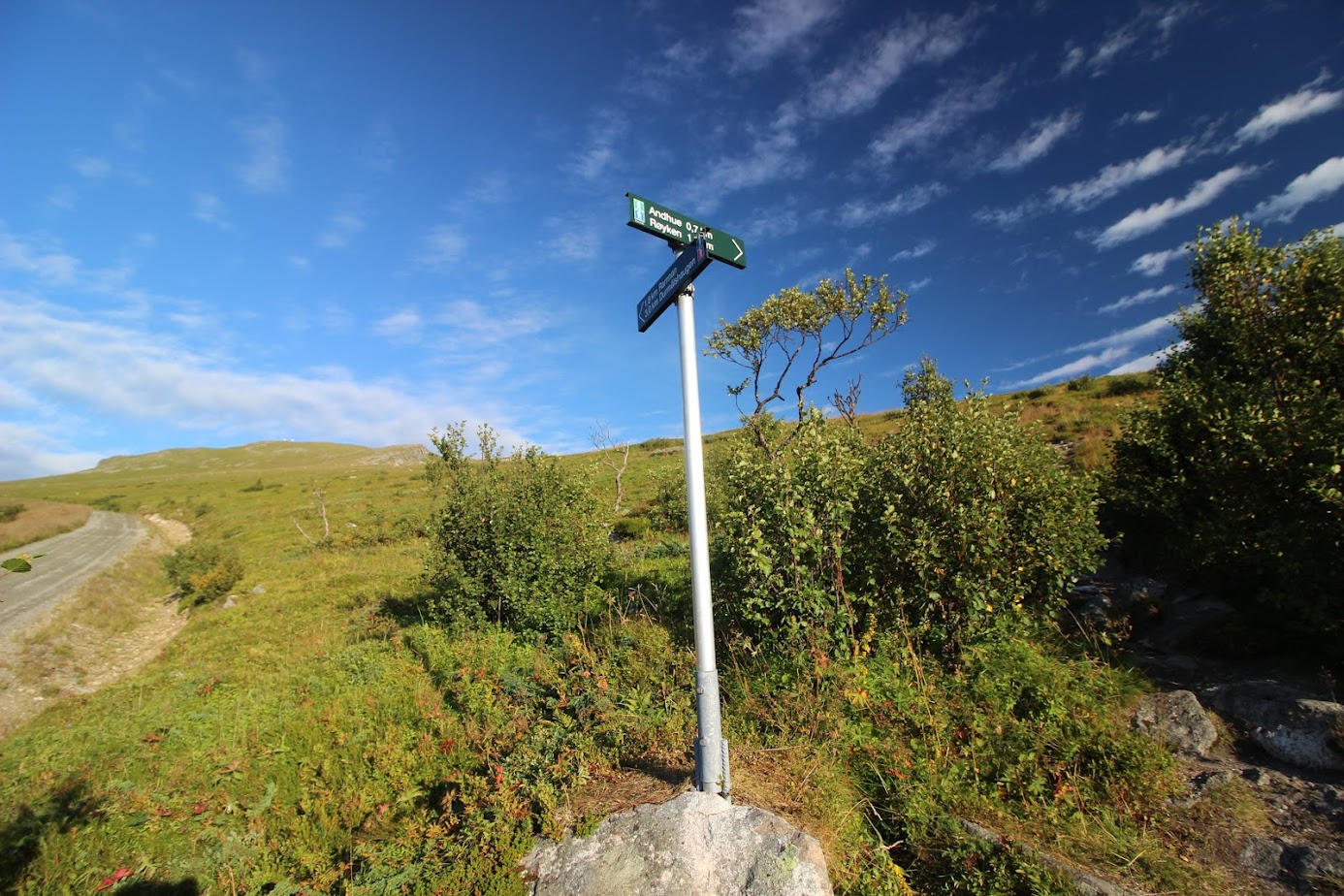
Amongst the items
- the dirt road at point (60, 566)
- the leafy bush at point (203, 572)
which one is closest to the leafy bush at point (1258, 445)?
the dirt road at point (60, 566)

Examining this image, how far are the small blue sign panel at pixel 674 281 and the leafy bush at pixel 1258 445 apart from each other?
8445mm

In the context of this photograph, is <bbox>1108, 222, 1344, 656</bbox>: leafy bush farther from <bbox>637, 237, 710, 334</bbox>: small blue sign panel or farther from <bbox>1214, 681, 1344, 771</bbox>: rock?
<bbox>637, 237, 710, 334</bbox>: small blue sign panel

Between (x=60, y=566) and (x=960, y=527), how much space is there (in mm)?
47860

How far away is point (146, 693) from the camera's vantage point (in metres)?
12.7

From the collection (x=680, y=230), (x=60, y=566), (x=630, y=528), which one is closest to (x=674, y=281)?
(x=680, y=230)

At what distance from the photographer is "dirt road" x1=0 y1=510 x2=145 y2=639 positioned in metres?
21.8

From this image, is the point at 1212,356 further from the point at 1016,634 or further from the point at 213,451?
the point at 213,451

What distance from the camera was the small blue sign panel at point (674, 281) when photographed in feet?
14.9

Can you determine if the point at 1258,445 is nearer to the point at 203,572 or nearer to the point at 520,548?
the point at 520,548

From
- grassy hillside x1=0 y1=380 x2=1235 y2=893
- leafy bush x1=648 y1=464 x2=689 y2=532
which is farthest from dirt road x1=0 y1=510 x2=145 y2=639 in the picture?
leafy bush x1=648 y1=464 x2=689 y2=532

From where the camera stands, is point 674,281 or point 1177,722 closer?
point 674,281

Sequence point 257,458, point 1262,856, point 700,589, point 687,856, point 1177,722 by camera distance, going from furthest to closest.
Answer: point 257,458 < point 1177,722 < point 1262,856 < point 700,589 < point 687,856

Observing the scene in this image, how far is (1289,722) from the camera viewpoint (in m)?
6.27

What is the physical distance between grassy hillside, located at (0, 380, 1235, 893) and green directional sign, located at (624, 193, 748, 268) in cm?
501
